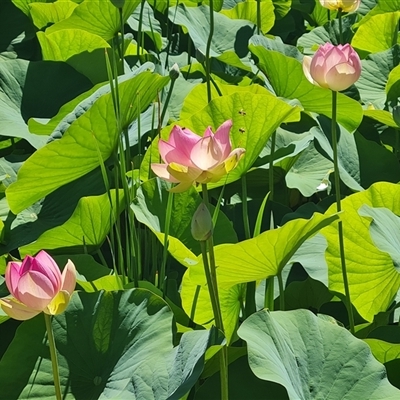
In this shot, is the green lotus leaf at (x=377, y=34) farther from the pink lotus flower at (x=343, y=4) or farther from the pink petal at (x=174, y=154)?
the pink petal at (x=174, y=154)

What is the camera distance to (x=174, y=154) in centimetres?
77

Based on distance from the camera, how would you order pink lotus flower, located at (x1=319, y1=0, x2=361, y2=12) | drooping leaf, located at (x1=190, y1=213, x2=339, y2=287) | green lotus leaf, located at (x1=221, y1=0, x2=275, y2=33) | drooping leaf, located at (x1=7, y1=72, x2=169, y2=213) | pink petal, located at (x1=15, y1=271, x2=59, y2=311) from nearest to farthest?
pink petal, located at (x1=15, y1=271, x2=59, y2=311) → drooping leaf, located at (x1=190, y1=213, x2=339, y2=287) → drooping leaf, located at (x1=7, y1=72, x2=169, y2=213) → pink lotus flower, located at (x1=319, y1=0, x2=361, y2=12) → green lotus leaf, located at (x1=221, y1=0, x2=275, y2=33)

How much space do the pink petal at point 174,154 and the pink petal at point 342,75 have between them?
0.33 m

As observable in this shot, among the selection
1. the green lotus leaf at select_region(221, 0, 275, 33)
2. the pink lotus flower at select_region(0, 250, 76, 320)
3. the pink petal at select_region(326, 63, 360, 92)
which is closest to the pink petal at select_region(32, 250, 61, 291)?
the pink lotus flower at select_region(0, 250, 76, 320)

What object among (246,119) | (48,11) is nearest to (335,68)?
(246,119)

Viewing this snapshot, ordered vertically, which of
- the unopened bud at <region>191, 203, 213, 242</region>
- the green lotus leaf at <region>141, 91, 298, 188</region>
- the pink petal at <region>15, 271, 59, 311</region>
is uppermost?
the unopened bud at <region>191, 203, 213, 242</region>

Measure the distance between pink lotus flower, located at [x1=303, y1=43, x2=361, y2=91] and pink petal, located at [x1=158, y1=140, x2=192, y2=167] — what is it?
335 mm

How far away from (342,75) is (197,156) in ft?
1.10

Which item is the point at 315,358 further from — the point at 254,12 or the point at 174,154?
the point at 254,12

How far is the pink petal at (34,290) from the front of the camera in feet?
2.35

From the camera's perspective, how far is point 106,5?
1.73 metres

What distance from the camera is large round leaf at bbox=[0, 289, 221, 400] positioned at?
0.91 m

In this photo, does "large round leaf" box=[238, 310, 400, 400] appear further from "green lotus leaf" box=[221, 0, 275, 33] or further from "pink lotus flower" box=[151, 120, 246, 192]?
"green lotus leaf" box=[221, 0, 275, 33]

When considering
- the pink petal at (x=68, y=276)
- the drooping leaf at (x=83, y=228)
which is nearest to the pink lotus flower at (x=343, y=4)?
the drooping leaf at (x=83, y=228)
